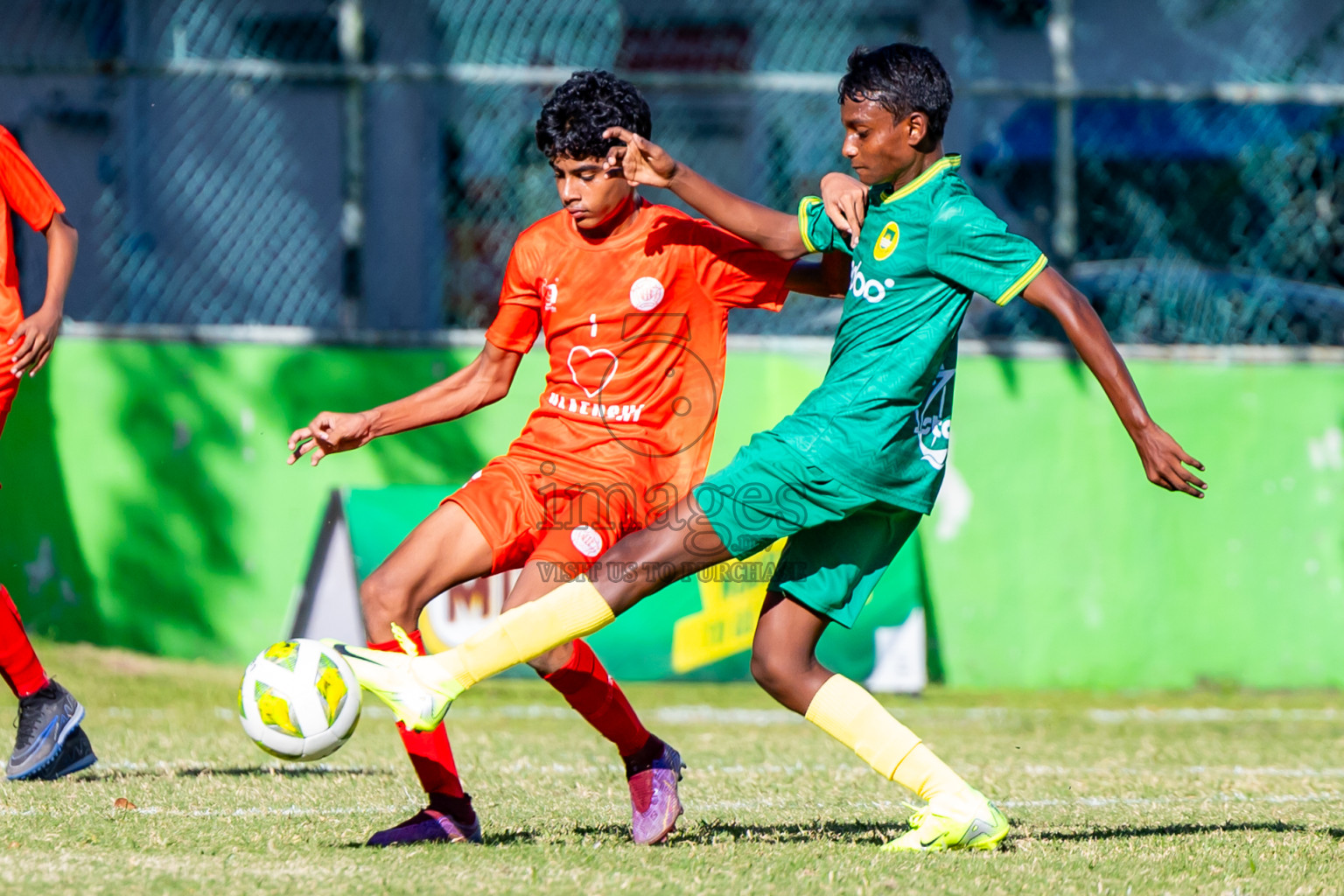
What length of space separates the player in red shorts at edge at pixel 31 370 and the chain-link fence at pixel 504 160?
288 centimetres

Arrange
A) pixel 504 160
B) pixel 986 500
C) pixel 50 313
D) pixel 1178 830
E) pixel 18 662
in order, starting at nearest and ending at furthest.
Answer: pixel 1178 830, pixel 18 662, pixel 50 313, pixel 986 500, pixel 504 160

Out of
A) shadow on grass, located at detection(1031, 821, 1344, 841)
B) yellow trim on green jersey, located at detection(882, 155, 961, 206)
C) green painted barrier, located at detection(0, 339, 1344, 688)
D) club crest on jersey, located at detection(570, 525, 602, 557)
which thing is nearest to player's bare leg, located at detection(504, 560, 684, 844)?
club crest on jersey, located at detection(570, 525, 602, 557)

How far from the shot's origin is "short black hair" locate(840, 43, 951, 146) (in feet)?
12.4

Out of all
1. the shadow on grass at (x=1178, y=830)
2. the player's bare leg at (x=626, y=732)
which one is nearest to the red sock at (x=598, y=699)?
the player's bare leg at (x=626, y=732)

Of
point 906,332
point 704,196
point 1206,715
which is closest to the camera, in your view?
point 906,332

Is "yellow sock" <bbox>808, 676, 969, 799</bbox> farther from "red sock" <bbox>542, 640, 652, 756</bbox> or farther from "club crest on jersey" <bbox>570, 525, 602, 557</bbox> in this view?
"club crest on jersey" <bbox>570, 525, 602, 557</bbox>

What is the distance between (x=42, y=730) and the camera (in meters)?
4.82

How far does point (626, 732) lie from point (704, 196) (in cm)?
140

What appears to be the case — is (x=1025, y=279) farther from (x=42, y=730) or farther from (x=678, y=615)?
(x=678, y=615)

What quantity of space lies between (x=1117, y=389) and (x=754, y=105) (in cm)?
537

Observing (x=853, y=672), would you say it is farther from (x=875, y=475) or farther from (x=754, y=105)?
(x=875, y=475)

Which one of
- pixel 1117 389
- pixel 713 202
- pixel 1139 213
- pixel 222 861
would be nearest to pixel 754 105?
pixel 1139 213

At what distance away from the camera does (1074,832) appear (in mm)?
4207

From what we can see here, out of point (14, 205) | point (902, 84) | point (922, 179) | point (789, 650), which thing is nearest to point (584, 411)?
point (789, 650)
